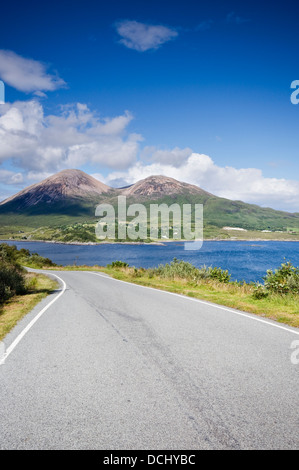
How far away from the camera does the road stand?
125 inches

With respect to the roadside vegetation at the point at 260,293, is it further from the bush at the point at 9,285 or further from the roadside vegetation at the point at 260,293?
the bush at the point at 9,285

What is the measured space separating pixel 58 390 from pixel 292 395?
11.2ft

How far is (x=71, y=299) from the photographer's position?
13352 mm

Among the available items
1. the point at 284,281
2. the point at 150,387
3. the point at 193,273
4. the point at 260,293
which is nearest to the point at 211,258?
the point at 193,273

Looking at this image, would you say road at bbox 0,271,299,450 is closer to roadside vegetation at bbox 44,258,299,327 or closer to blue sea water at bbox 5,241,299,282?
roadside vegetation at bbox 44,258,299,327

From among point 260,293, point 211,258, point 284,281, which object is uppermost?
point 284,281

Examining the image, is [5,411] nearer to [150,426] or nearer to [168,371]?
[150,426]

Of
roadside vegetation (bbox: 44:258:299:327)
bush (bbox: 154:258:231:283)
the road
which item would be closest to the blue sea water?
bush (bbox: 154:258:231:283)

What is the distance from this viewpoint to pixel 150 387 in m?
4.27

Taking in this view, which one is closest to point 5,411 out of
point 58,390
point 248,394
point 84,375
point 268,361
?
point 58,390

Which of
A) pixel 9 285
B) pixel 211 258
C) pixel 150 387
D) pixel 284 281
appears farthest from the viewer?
pixel 211 258

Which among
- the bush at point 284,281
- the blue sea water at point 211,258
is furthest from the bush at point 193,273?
the blue sea water at point 211,258

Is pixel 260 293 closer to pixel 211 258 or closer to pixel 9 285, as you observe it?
pixel 9 285
